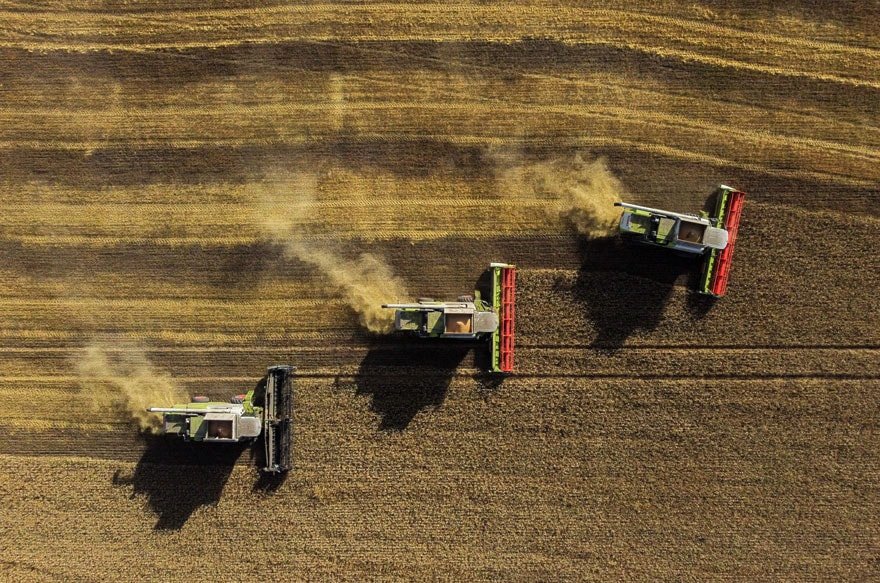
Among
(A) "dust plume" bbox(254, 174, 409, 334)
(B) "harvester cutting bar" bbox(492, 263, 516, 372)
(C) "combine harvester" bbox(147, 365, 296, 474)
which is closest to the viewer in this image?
(C) "combine harvester" bbox(147, 365, 296, 474)

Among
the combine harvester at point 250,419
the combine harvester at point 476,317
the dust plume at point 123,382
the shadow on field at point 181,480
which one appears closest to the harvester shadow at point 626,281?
the combine harvester at point 476,317

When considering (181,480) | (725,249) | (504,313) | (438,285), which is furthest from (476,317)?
(181,480)

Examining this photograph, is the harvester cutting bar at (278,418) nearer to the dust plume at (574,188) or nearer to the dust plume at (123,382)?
the dust plume at (123,382)

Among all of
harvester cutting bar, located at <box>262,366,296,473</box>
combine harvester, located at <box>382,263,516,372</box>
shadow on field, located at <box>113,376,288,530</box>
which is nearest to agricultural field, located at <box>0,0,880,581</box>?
shadow on field, located at <box>113,376,288,530</box>

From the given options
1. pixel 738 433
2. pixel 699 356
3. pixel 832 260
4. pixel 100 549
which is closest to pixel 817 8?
pixel 832 260

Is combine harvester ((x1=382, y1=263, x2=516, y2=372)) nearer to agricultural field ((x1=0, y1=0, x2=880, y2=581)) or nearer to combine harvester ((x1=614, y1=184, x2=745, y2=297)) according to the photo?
agricultural field ((x1=0, y1=0, x2=880, y2=581))

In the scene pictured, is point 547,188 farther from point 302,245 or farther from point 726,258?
point 302,245

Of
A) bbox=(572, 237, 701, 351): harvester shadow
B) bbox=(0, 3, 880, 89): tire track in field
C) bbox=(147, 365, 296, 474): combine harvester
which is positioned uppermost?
bbox=(0, 3, 880, 89): tire track in field
